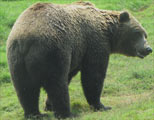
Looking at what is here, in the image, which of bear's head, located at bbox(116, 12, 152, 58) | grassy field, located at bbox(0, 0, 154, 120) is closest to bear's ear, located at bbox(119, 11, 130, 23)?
bear's head, located at bbox(116, 12, 152, 58)

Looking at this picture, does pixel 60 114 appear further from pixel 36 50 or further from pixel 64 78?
pixel 36 50

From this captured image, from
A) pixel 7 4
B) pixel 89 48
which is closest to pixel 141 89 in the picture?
pixel 89 48

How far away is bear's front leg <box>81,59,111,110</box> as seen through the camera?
8367 millimetres

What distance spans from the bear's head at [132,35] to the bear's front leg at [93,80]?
2.97ft

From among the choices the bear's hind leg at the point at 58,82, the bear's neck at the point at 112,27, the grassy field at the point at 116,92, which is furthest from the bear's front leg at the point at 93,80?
the bear's hind leg at the point at 58,82

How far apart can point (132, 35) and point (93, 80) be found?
1.47 metres

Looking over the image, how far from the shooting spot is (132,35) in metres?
9.09

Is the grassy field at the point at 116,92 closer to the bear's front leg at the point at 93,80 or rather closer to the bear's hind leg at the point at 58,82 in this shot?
the bear's front leg at the point at 93,80

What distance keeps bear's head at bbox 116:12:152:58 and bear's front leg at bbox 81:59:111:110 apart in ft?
2.97

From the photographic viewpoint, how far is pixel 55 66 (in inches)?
281

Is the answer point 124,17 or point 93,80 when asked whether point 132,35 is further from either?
point 93,80

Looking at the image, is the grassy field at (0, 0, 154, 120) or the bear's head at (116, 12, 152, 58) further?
the bear's head at (116, 12, 152, 58)

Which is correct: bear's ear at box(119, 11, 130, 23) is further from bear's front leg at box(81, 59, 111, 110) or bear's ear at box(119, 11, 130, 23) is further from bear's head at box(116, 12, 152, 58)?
bear's front leg at box(81, 59, 111, 110)

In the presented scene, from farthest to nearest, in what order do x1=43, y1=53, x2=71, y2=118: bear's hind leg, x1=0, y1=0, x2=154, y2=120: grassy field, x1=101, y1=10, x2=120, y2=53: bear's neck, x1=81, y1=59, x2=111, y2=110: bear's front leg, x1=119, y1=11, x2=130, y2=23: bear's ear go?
x1=119, y1=11, x2=130, y2=23: bear's ear, x1=101, y1=10, x2=120, y2=53: bear's neck, x1=81, y1=59, x2=111, y2=110: bear's front leg, x1=0, y1=0, x2=154, y2=120: grassy field, x1=43, y1=53, x2=71, y2=118: bear's hind leg
